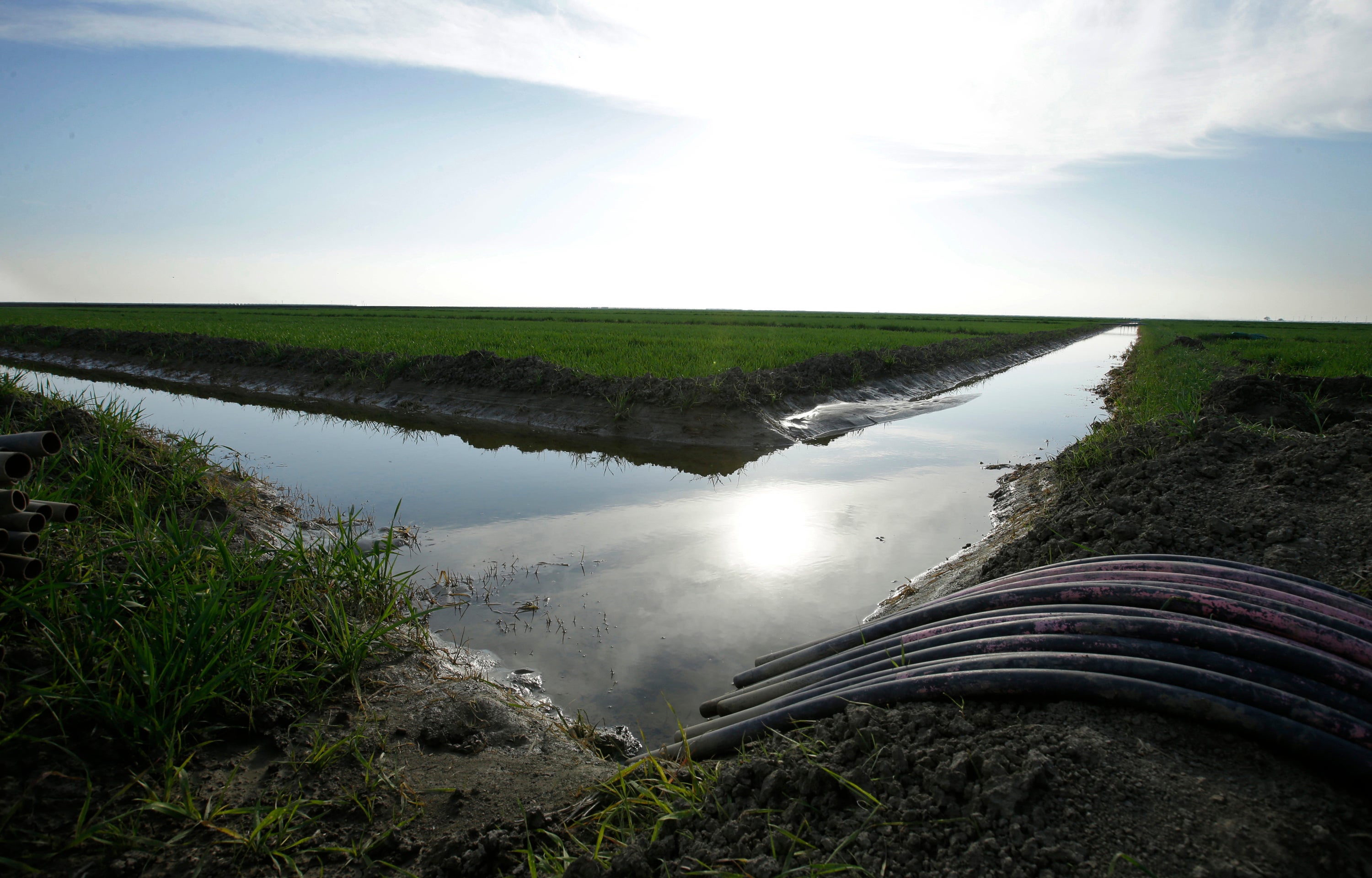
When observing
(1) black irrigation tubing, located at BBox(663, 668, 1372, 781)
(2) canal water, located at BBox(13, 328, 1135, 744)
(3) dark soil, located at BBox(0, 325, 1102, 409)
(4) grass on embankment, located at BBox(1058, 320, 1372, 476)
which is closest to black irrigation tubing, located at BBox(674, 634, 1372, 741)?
(1) black irrigation tubing, located at BBox(663, 668, 1372, 781)

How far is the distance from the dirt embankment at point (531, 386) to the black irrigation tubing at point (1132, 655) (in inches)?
244

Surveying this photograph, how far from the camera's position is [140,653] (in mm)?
2115

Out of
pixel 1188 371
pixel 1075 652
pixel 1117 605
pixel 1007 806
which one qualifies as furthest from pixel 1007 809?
pixel 1188 371

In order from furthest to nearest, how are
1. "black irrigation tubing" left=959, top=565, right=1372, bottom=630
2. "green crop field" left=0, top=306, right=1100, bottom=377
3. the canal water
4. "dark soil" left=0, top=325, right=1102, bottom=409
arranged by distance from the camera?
1. "green crop field" left=0, top=306, right=1100, bottom=377
2. "dark soil" left=0, top=325, right=1102, bottom=409
3. the canal water
4. "black irrigation tubing" left=959, top=565, right=1372, bottom=630

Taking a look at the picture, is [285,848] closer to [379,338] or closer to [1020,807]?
[1020,807]

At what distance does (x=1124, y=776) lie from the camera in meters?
1.60

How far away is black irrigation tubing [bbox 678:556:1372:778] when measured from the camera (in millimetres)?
1672

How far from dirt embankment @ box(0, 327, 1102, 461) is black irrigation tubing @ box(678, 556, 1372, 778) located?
6.20m

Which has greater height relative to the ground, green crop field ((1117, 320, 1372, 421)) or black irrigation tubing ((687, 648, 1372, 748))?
green crop field ((1117, 320, 1372, 421))

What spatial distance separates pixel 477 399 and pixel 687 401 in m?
3.90

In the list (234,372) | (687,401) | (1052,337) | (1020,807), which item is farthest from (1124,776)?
(1052,337)

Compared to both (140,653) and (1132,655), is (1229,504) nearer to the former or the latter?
(1132,655)

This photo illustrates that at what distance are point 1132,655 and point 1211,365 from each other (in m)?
14.6

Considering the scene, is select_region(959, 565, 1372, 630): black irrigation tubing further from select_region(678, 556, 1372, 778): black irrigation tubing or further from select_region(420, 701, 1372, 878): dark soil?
select_region(420, 701, 1372, 878): dark soil
